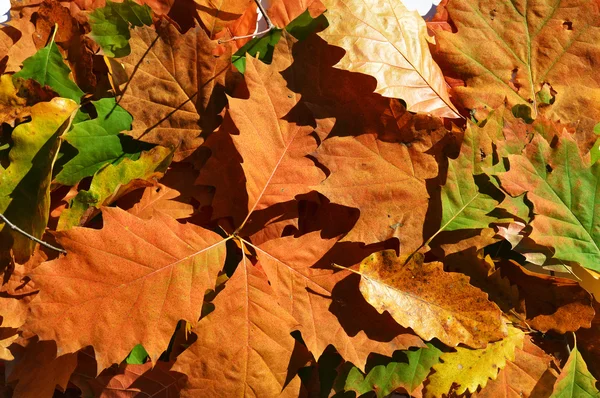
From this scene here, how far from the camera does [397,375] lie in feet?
2.23

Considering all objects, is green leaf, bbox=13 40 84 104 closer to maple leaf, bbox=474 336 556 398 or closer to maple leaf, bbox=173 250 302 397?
maple leaf, bbox=173 250 302 397

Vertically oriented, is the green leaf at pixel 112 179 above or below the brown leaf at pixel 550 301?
above

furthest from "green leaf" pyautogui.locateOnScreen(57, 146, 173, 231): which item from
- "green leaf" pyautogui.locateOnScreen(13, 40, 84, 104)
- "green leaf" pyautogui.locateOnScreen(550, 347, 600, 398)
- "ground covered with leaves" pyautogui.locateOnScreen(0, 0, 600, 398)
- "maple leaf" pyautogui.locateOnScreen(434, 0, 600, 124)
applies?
"green leaf" pyautogui.locateOnScreen(550, 347, 600, 398)

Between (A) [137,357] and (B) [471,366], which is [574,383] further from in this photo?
(A) [137,357]

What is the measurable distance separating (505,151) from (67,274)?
20.4 inches

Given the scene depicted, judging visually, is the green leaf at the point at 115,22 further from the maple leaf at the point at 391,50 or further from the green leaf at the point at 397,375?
the green leaf at the point at 397,375

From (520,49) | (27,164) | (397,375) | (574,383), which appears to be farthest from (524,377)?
(27,164)

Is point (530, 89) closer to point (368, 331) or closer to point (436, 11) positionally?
point (436, 11)

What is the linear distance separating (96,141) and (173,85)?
0.39 feet

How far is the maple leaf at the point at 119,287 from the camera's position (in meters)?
0.63

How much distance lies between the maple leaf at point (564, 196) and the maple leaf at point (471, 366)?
121 mm

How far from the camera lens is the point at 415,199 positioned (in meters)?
0.68

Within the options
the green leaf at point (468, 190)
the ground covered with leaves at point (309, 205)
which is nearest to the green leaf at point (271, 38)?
the ground covered with leaves at point (309, 205)

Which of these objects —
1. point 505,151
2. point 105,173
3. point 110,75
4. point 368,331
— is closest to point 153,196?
point 105,173
